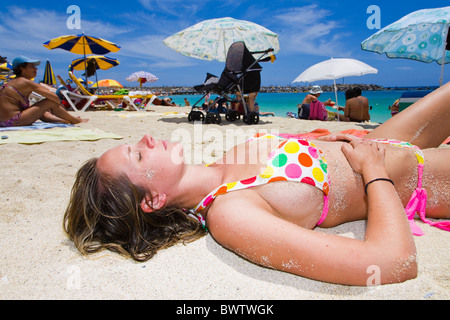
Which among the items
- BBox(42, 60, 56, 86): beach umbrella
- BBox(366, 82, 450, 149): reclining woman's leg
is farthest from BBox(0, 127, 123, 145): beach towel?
BBox(42, 60, 56, 86): beach umbrella

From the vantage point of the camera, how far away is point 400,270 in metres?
1.08

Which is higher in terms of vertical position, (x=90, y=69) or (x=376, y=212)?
(x=90, y=69)

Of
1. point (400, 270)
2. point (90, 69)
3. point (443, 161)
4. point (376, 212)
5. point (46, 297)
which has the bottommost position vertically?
point (46, 297)

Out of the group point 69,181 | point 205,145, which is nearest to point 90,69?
point 205,145

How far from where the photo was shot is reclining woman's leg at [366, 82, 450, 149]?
1.79m

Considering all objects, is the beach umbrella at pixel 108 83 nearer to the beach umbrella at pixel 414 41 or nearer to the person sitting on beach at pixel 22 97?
the person sitting on beach at pixel 22 97

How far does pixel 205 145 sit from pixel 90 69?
505 inches

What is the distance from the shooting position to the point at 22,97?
202 inches

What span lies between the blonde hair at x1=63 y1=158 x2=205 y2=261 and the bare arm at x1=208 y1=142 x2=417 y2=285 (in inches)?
19.9

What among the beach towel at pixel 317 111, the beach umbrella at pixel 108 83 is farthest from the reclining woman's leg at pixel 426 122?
the beach umbrella at pixel 108 83

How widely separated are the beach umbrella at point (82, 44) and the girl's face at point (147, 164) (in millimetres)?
11948

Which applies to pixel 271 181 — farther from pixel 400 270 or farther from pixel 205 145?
pixel 205 145

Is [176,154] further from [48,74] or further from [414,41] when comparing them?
[48,74]

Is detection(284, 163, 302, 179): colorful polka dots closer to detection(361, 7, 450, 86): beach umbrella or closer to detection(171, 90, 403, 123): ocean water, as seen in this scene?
detection(361, 7, 450, 86): beach umbrella
